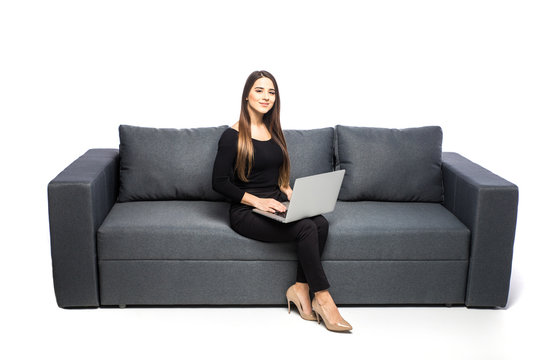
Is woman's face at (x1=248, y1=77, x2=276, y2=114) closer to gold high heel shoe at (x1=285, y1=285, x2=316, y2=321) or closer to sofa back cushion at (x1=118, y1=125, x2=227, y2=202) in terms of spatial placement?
sofa back cushion at (x1=118, y1=125, x2=227, y2=202)

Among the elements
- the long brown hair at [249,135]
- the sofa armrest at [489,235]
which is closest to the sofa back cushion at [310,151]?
the long brown hair at [249,135]

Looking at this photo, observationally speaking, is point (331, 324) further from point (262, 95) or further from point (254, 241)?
point (262, 95)

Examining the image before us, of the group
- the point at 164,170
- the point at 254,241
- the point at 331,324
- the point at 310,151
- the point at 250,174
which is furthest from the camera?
the point at 310,151

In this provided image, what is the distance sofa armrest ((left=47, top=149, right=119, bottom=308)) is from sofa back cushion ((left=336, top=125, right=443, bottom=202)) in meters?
1.48

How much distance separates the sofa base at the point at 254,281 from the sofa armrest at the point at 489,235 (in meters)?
0.10

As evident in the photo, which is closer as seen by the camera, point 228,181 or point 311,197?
point 311,197

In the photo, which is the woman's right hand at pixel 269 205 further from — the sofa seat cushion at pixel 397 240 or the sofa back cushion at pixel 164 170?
the sofa back cushion at pixel 164 170

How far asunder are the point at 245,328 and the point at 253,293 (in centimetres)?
26

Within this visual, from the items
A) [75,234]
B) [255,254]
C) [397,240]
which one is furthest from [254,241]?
[75,234]

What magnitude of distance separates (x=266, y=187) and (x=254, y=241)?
332mm

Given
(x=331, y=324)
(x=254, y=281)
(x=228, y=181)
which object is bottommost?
(x=331, y=324)

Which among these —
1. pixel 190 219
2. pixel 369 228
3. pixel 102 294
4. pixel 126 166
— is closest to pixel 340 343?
pixel 369 228

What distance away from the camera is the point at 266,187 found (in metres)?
3.77

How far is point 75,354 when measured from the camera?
3160 millimetres
